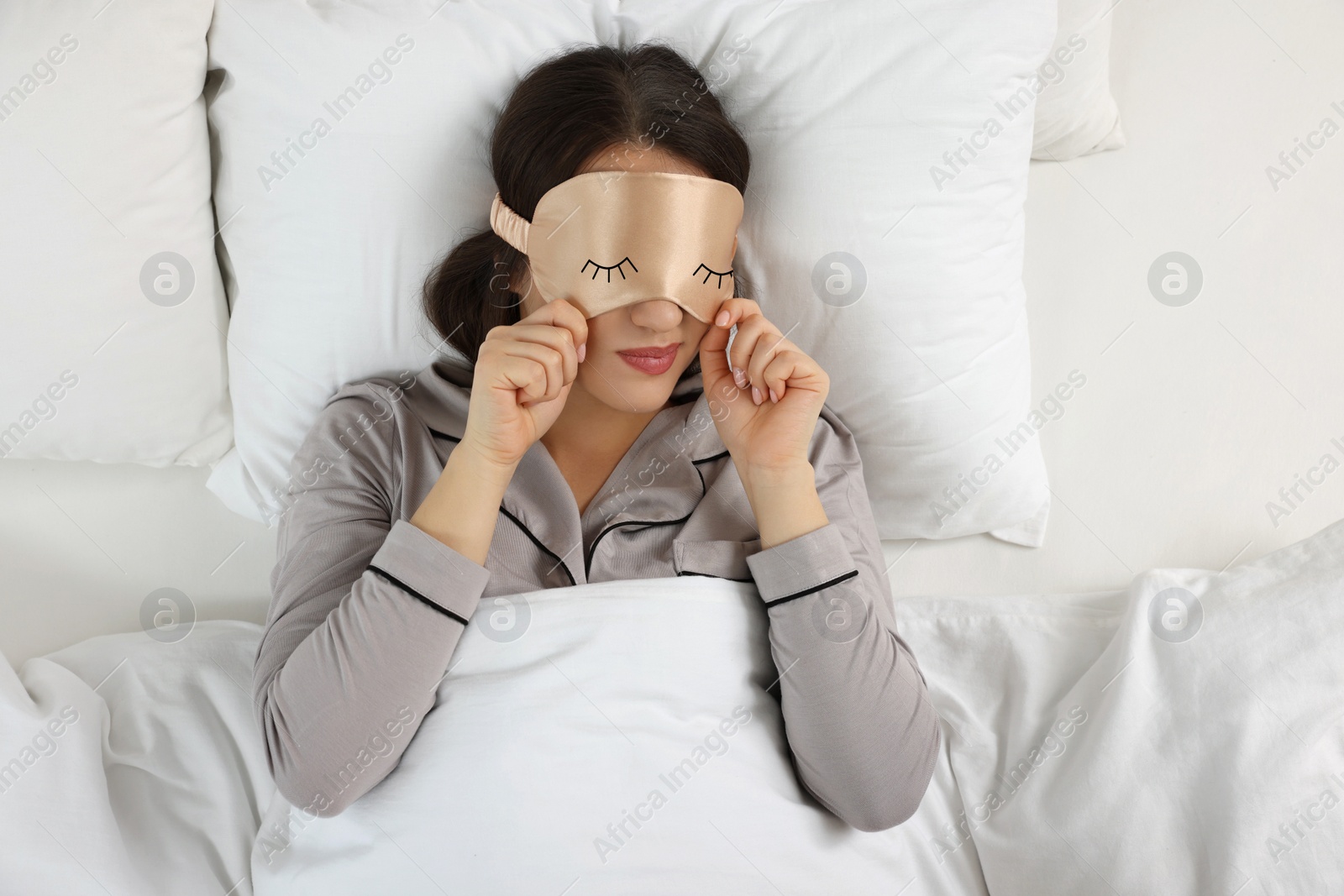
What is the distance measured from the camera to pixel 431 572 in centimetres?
96

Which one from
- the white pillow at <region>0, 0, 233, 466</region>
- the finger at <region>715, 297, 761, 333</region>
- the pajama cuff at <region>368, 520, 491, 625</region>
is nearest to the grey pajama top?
the pajama cuff at <region>368, 520, 491, 625</region>

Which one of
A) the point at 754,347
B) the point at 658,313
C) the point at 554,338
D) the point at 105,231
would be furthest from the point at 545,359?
the point at 105,231

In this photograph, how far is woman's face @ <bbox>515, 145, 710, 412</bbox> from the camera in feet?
3.33

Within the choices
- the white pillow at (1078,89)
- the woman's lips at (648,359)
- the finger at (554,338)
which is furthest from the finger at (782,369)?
the white pillow at (1078,89)

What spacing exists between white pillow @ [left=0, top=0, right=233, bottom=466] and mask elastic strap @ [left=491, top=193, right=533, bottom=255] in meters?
0.45

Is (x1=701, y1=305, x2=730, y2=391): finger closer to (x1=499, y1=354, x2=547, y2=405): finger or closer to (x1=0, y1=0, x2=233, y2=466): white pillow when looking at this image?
(x1=499, y1=354, x2=547, y2=405): finger

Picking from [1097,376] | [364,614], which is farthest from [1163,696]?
[364,614]

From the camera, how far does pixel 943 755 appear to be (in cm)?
117

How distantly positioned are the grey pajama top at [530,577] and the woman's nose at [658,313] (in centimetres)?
13

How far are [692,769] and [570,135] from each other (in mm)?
689

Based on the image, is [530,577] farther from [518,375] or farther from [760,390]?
[760,390]

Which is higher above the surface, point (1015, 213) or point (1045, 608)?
point (1015, 213)

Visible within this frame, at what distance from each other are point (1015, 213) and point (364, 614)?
3.15ft

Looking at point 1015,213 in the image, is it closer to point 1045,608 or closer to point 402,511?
point 1045,608
